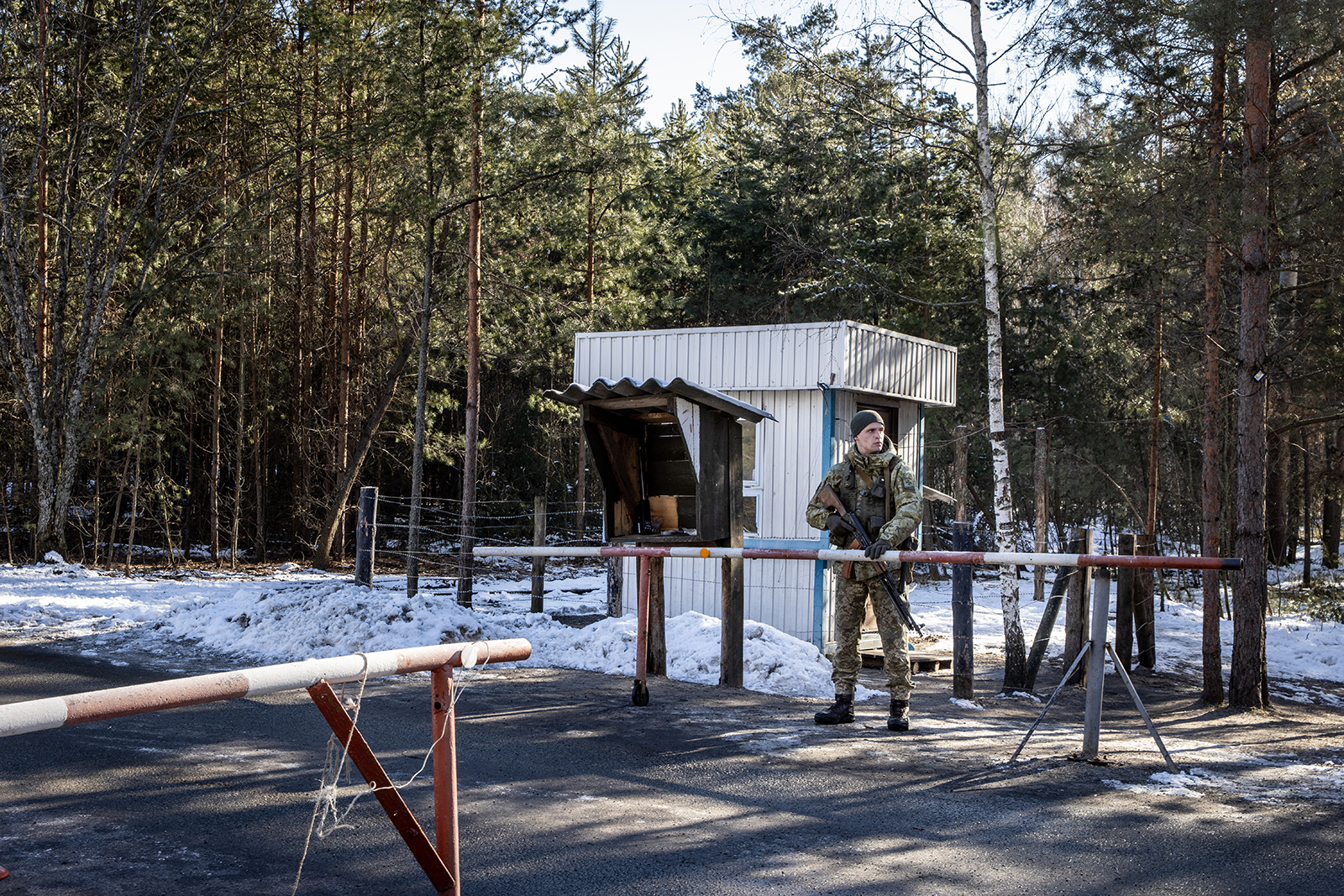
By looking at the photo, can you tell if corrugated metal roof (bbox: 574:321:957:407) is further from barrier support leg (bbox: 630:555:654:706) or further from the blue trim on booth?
barrier support leg (bbox: 630:555:654:706)

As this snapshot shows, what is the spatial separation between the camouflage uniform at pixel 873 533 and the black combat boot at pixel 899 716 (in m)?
0.05

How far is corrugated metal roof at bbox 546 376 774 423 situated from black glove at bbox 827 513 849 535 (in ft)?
5.59

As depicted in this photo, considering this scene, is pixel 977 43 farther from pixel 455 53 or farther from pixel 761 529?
pixel 455 53

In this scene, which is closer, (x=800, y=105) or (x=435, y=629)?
(x=435, y=629)

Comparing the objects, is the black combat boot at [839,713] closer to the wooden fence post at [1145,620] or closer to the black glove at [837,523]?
the black glove at [837,523]

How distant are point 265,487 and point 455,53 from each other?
47.4ft

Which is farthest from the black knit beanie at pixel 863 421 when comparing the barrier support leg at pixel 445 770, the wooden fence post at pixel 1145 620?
the wooden fence post at pixel 1145 620

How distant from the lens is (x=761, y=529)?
44.7 feet

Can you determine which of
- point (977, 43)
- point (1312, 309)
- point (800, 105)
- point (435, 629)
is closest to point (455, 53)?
point (800, 105)

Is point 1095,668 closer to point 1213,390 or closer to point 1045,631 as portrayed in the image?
point 1045,631

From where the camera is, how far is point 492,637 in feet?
35.4

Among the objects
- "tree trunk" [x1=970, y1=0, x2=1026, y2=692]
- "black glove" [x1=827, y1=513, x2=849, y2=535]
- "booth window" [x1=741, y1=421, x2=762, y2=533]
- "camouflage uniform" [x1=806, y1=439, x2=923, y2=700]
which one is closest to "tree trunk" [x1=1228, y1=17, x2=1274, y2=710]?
"tree trunk" [x1=970, y1=0, x2=1026, y2=692]

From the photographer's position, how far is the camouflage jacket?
24.9 feet

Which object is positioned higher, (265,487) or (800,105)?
(800,105)
